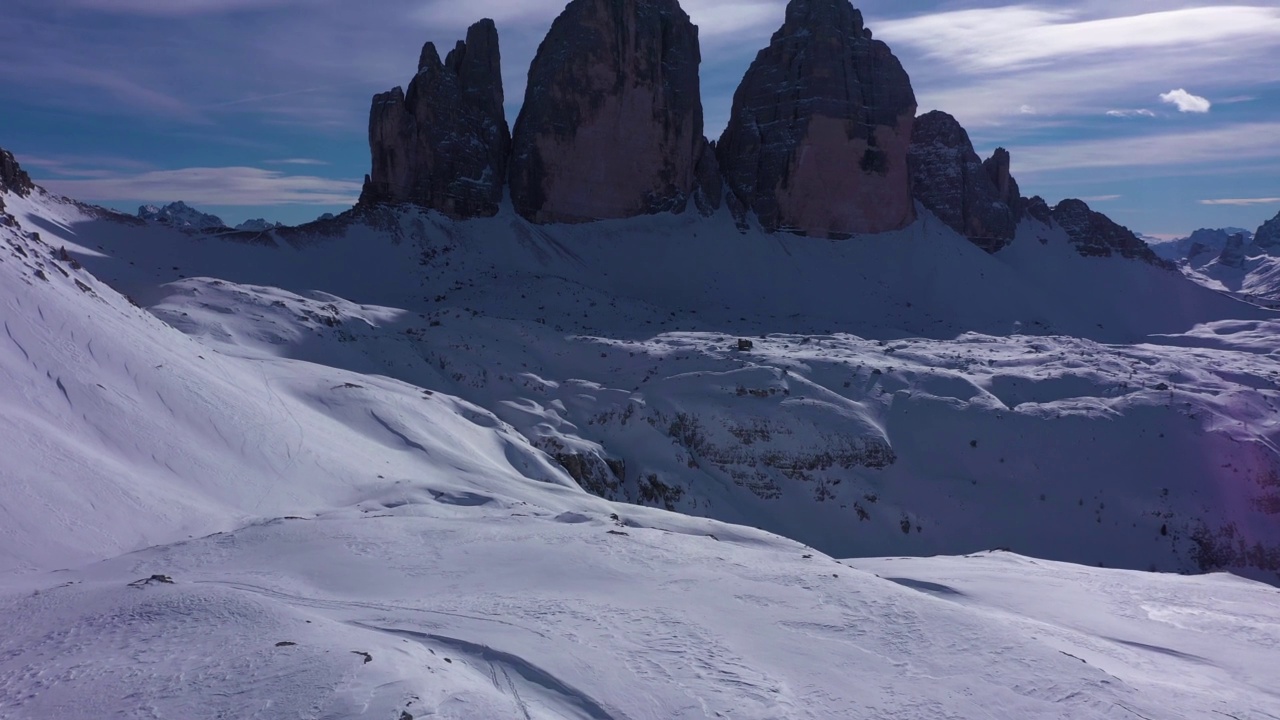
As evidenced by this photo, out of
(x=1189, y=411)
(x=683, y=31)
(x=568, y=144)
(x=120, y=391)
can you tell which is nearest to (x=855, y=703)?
(x=120, y=391)

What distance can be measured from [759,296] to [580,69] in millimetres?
16907

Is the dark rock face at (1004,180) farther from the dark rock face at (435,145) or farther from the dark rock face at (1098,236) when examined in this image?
the dark rock face at (435,145)

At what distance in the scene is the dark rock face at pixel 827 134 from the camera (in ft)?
166

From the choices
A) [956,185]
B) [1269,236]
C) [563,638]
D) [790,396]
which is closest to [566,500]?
[563,638]

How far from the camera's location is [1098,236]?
58.2 meters

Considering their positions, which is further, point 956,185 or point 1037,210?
point 1037,210

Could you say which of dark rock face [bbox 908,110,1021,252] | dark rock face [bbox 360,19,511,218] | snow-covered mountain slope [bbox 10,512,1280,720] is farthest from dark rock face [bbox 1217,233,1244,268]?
snow-covered mountain slope [bbox 10,512,1280,720]

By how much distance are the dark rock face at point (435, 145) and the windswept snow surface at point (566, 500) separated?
415 cm

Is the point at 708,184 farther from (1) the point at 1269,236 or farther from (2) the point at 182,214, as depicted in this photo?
(1) the point at 1269,236

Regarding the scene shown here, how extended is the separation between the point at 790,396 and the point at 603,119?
2721 centimetres

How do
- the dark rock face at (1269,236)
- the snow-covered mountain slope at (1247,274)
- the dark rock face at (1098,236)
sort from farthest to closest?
the dark rock face at (1269,236) < the snow-covered mountain slope at (1247,274) < the dark rock face at (1098,236)

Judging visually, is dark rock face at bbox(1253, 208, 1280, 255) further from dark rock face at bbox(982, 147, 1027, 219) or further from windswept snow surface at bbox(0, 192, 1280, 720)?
windswept snow surface at bbox(0, 192, 1280, 720)

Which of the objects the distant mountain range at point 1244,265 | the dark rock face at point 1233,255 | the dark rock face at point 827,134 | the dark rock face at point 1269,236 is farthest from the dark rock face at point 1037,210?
the dark rock face at point 1269,236

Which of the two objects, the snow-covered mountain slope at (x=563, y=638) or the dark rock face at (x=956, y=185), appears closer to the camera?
the snow-covered mountain slope at (x=563, y=638)
